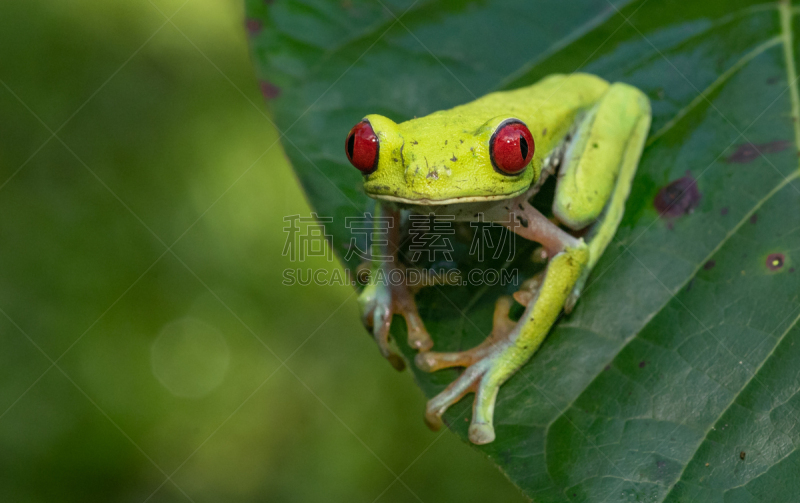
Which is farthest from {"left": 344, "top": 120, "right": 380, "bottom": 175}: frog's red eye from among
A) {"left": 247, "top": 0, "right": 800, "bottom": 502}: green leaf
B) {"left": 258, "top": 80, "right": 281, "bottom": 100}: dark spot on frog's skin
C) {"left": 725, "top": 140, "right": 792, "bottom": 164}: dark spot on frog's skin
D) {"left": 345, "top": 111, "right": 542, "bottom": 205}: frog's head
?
{"left": 725, "top": 140, "right": 792, "bottom": 164}: dark spot on frog's skin

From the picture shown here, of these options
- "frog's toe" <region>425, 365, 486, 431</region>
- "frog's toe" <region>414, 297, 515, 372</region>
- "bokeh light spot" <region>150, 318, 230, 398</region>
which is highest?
"frog's toe" <region>414, 297, 515, 372</region>

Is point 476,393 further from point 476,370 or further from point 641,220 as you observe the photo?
point 641,220

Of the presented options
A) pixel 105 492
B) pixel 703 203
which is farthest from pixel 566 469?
pixel 105 492

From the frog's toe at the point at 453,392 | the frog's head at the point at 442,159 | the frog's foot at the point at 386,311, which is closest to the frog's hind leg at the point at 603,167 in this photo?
the frog's head at the point at 442,159

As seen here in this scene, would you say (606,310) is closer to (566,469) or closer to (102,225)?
(566,469)

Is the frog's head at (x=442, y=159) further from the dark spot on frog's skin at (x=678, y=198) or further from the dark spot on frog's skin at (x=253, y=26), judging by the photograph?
the dark spot on frog's skin at (x=253, y=26)

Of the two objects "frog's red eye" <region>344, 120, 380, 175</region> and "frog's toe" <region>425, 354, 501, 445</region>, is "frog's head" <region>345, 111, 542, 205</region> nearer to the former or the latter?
"frog's red eye" <region>344, 120, 380, 175</region>
